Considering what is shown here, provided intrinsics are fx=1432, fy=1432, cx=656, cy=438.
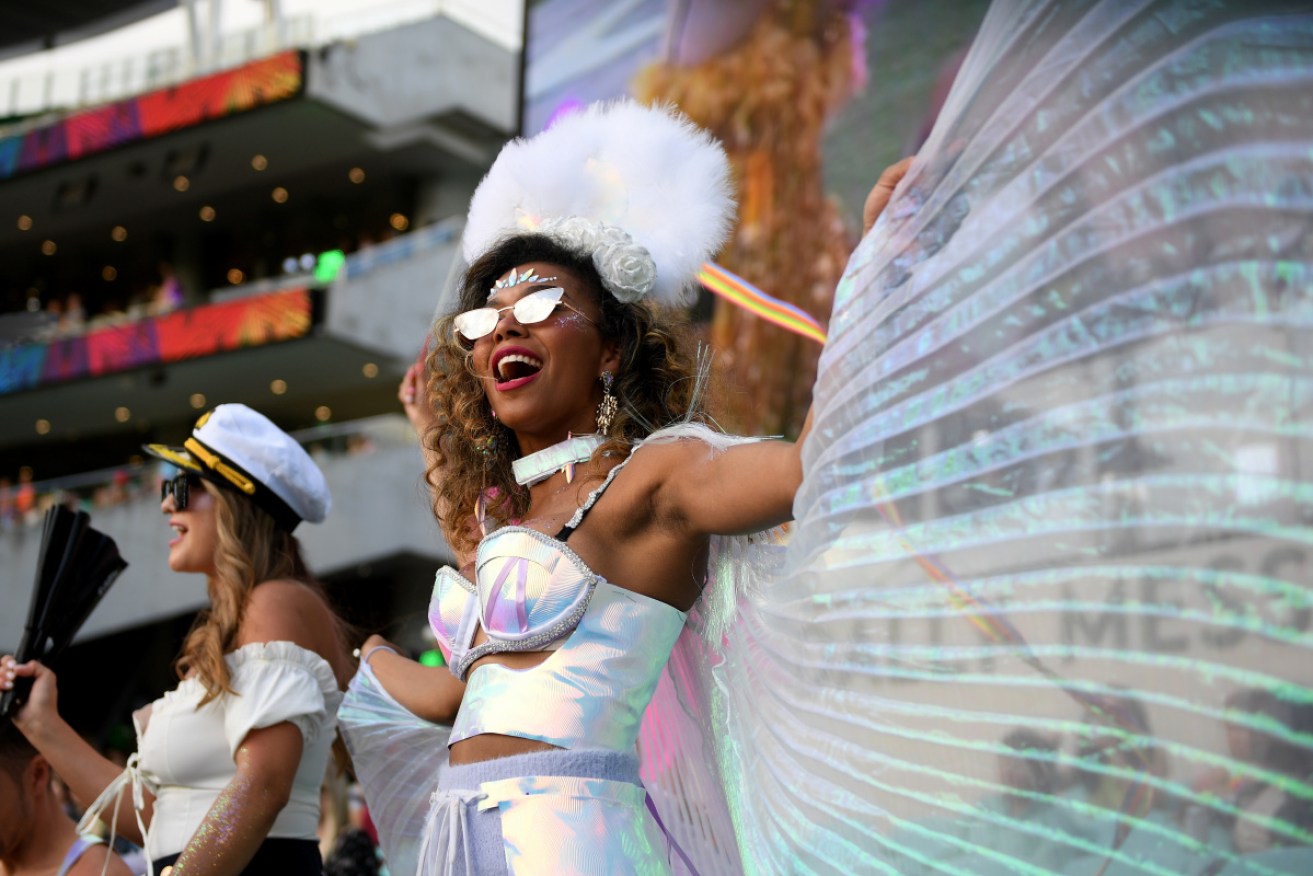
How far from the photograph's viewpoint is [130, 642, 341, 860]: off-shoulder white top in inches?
113

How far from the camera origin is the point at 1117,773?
126 centimetres

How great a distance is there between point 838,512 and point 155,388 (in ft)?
71.1

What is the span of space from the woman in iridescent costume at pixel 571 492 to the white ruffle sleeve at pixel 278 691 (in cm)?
27

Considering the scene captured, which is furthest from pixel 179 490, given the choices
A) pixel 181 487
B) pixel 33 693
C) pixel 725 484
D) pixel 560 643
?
pixel 725 484

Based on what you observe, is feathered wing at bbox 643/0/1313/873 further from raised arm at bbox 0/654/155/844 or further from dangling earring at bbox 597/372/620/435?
raised arm at bbox 0/654/155/844

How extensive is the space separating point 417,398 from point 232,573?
0.57 m

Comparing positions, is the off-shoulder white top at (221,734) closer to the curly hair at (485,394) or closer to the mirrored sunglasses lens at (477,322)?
the curly hair at (485,394)

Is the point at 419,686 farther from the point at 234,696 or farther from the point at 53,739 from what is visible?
the point at 53,739

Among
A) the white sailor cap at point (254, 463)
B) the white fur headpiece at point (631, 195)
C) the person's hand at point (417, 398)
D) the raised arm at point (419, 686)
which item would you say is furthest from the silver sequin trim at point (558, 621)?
the white sailor cap at point (254, 463)

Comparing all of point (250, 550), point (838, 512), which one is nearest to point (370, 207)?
point (250, 550)

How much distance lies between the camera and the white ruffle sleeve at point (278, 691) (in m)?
2.84

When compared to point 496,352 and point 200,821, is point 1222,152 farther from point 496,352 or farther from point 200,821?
point 200,821

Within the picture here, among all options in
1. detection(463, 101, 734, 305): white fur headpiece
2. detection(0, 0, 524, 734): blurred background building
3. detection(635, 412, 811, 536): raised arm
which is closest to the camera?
detection(635, 412, 811, 536): raised arm

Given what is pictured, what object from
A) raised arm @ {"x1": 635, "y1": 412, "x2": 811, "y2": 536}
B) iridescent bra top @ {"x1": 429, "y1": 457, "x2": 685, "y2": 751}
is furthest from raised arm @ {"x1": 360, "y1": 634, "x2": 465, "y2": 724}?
raised arm @ {"x1": 635, "y1": 412, "x2": 811, "y2": 536}
